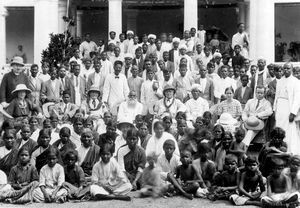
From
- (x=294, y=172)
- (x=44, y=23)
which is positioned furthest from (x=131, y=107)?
(x=44, y=23)

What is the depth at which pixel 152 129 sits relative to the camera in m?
14.4

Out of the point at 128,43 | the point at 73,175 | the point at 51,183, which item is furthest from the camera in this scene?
the point at 128,43

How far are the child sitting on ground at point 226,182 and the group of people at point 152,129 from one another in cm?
2

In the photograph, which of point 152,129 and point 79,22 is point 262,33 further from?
point 79,22

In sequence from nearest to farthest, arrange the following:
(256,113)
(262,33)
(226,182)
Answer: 1. (226,182)
2. (256,113)
3. (262,33)

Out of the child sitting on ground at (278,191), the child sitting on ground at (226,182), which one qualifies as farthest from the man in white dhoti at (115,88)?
the child sitting on ground at (278,191)

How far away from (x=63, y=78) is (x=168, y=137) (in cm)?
446

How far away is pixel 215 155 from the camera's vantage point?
1239cm

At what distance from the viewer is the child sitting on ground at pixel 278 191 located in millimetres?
10477

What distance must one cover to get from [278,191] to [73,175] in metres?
3.43

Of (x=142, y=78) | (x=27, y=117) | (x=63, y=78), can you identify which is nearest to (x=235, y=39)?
(x=142, y=78)

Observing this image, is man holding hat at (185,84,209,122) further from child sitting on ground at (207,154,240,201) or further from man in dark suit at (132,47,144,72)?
child sitting on ground at (207,154,240,201)

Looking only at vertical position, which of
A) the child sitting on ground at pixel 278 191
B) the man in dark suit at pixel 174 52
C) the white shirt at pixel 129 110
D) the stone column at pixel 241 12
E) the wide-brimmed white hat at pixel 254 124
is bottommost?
A: the child sitting on ground at pixel 278 191

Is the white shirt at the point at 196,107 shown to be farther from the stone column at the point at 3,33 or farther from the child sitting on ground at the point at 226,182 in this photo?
the stone column at the point at 3,33
